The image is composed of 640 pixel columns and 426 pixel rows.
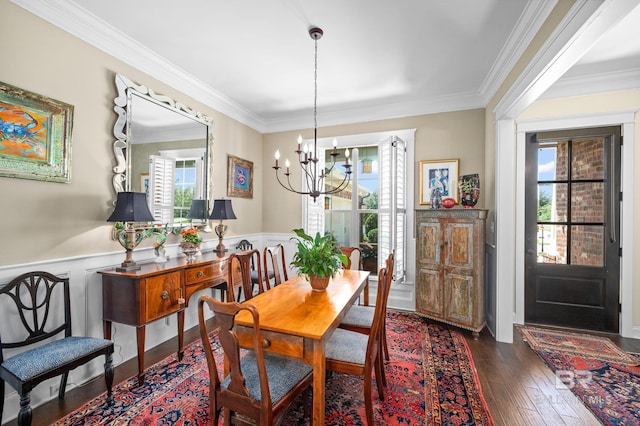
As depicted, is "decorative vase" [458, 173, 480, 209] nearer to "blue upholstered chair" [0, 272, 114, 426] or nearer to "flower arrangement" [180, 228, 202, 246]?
"flower arrangement" [180, 228, 202, 246]

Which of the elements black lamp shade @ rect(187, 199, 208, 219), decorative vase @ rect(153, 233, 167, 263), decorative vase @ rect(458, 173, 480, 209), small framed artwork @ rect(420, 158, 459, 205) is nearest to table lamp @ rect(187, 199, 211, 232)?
black lamp shade @ rect(187, 199, 208, 219)

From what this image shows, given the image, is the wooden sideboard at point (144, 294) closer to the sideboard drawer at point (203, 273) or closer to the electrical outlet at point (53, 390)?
the sideboard drawer at point (203, 273)

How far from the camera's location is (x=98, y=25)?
7.54 ft

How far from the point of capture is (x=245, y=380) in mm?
1474

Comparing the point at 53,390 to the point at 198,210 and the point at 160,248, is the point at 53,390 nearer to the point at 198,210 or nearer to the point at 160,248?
the point at 160,248

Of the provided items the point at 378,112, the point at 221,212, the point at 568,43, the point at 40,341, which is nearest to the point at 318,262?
the point at 221,212

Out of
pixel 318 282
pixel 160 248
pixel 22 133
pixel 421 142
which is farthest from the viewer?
pixel 421 142

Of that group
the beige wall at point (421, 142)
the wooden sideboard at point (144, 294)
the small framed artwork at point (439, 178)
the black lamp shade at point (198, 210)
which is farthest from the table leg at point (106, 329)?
the small framed artwork at point (439, 178)

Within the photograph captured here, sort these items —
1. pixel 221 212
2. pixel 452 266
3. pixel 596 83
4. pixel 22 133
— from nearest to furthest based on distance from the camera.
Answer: pixel 22 133
pixel 596 83
pixel 452 266
pixel 221 212

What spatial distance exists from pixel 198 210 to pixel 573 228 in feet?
14.7

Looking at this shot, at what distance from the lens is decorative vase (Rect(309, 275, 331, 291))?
218 cm

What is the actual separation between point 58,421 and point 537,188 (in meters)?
4.94

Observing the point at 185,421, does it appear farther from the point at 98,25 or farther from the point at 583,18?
the point at 583,18

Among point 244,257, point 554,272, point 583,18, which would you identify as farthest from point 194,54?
point 554,272
